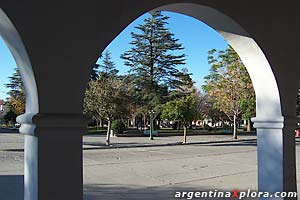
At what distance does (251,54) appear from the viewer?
3.48 m

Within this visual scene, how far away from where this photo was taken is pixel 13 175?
329 inches

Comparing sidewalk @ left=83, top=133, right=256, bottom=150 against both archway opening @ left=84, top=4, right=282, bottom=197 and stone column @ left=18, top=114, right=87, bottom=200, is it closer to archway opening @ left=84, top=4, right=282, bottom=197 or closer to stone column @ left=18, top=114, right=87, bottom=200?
archway opening @ left=84, top=4, right=282, bottom=197

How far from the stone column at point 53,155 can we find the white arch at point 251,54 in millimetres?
1363

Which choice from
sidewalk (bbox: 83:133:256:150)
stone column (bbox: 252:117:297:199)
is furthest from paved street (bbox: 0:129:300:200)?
sidewalk (bbox: 83:133:256:150)

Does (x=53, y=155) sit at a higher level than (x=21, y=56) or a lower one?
lower

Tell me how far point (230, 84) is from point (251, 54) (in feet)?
68.4

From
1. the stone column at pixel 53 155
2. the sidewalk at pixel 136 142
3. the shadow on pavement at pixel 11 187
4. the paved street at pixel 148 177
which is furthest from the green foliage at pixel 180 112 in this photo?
the stone column at pixel 53 155

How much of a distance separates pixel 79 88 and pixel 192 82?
128 ft

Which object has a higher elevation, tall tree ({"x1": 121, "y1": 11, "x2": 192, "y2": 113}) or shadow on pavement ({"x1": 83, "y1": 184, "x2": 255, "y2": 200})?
tall tree ({"x1": 121, "y1": 11, "x2": 192, "y2": 113})

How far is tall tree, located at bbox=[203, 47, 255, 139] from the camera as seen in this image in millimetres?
23312

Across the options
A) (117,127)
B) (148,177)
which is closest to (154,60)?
(117,127)

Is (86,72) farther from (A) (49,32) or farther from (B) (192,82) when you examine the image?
(B) (192,82)

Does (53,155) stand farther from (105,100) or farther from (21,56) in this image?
(105,100)

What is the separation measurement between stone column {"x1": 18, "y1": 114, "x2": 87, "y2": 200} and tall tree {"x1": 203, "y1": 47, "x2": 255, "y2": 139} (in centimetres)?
2169
